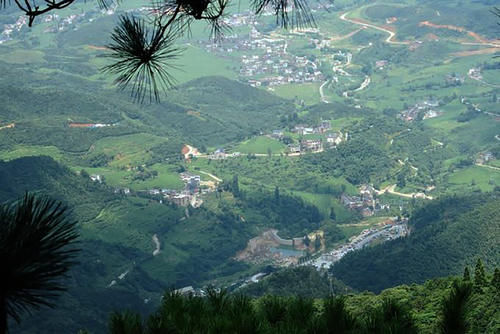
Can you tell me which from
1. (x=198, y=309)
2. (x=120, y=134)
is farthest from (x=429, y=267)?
(x=120, y=134)

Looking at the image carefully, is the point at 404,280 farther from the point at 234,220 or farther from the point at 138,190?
the point at 138,190

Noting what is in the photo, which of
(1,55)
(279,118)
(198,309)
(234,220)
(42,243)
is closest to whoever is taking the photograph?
(42,243)

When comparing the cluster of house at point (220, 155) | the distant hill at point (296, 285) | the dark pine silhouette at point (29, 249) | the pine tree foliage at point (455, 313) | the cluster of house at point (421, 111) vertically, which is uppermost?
the dark pine silhouette at point (29, 249)

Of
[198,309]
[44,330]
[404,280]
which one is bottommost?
[404,280]

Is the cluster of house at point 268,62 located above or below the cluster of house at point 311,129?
above

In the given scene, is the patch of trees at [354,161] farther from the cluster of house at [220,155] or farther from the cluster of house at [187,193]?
the cluster of house at [187,193]

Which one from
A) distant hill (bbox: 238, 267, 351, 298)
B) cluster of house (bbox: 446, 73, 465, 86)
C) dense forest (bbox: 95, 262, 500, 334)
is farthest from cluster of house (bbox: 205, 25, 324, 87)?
dense forest (bbox: 95, 262, 500, 334)

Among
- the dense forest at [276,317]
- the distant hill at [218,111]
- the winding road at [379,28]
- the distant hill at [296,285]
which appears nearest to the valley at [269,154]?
the distant hill at [218,111]
